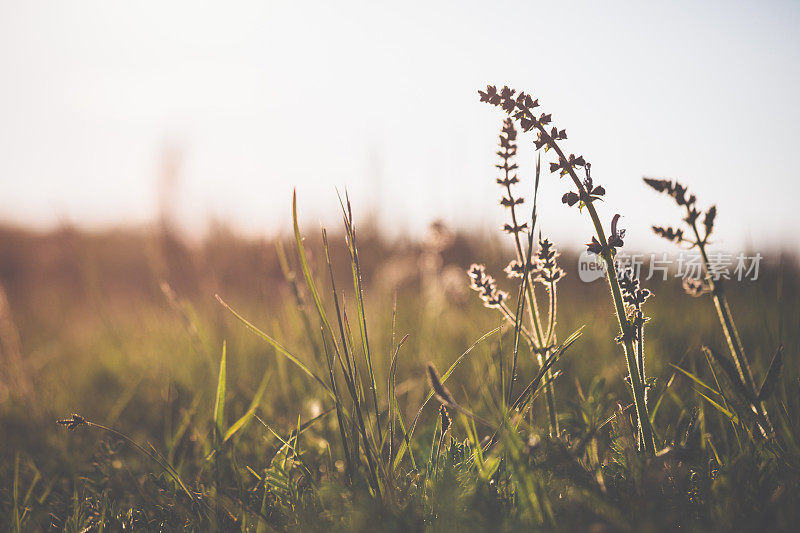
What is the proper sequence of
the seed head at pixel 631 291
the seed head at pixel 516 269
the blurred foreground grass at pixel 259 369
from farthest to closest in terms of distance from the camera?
the blurred foreground grass at pixel 259 369 → the seed head at pixel 516 269 → the seed head at pixel 631 291

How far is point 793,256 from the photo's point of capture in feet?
10.9

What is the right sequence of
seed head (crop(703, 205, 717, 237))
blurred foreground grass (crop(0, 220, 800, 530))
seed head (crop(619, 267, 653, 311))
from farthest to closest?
blurred foreground grass (crop(0, 220, 800, 530)) → seed head (crop(619, 267, 653, 311)) → seed head (crop(703, 205, 717, 237))

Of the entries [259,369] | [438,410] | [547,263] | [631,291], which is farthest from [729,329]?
[259,369]

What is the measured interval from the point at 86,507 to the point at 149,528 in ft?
0.81

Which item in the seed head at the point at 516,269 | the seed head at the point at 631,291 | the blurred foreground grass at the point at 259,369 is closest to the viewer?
the seed head at the point at 631,291

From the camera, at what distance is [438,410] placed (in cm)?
197

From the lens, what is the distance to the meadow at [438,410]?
109cm

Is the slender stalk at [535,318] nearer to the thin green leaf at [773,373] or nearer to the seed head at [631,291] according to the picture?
the seed head at [631,291]

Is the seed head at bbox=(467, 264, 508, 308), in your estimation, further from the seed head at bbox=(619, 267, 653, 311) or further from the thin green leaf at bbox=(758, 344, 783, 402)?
the thin green leaf at bbox=(758, 344, 783, 402)

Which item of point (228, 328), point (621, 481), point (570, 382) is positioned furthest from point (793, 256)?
point (228, 328)

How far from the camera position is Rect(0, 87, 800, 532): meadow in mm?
1095

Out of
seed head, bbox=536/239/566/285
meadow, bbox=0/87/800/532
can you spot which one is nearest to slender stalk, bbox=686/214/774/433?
meadow, bbox=0/87/800/532

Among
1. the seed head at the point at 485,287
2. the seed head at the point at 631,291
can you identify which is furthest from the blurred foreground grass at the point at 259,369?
the seed head at the point at 631,291

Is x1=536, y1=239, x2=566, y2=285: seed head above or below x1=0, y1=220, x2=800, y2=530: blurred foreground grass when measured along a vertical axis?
above
